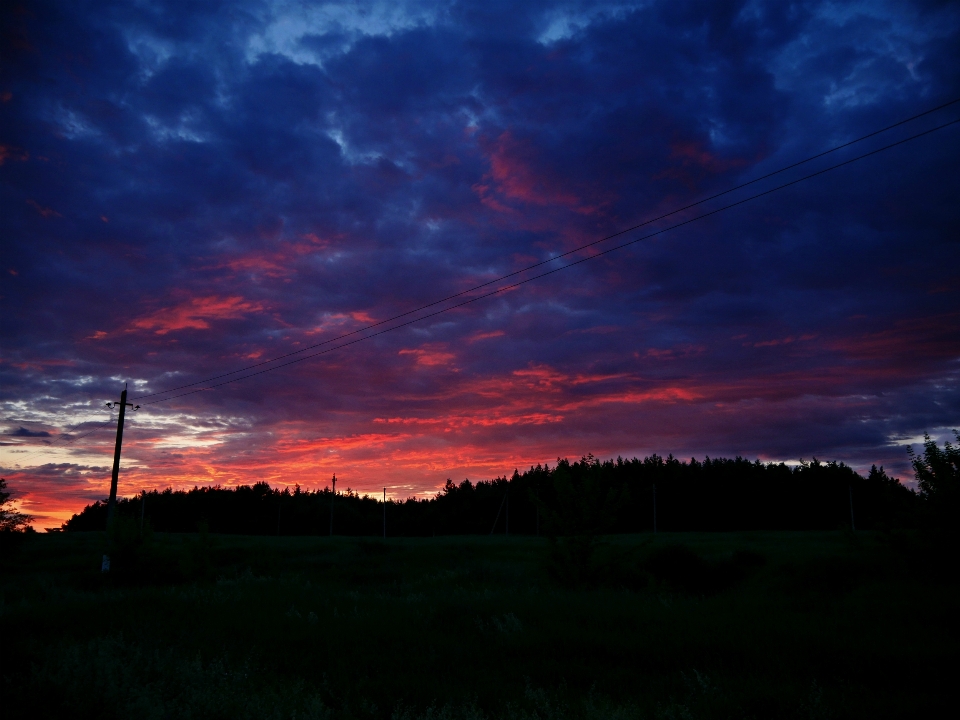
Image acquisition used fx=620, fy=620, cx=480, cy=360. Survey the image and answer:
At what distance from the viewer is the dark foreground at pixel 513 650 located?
26.1 feet

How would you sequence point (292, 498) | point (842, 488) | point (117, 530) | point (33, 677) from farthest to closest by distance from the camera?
point (292, 498) < point (842, 488) < point (117, 530) < point (33, 677)

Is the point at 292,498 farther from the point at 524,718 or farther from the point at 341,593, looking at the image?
the point at 524,718

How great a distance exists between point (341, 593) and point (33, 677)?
10.9 meters

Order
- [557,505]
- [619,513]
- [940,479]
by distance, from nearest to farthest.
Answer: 1. [940,479]
2. [619,513]
3. [557,505]

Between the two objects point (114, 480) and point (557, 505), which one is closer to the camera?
point (114, 480)

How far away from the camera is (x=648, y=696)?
861 centimetres

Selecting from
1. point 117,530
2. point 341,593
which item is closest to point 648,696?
point 341,593

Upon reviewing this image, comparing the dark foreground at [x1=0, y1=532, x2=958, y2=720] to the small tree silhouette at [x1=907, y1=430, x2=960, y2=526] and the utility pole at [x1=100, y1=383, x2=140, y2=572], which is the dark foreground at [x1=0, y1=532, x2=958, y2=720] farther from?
the utility pole at [x1=100, y1=383, x2=140, y2=572]

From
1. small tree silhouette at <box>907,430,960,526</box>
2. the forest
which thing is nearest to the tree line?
the forest

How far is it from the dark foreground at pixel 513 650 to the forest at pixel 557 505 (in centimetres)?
3622

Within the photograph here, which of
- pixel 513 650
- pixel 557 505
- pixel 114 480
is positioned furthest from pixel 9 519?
pixel 557 505

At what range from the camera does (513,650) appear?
11328mm

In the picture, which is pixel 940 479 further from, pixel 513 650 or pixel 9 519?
pixel 9 519

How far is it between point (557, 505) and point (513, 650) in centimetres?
5594
